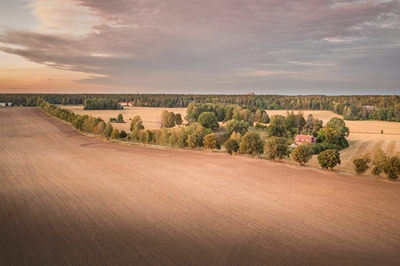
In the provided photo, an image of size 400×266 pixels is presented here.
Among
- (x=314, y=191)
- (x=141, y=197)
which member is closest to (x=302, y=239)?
(x=314, y=191)

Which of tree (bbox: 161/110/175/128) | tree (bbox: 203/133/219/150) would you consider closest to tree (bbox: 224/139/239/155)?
tree (bbox: 203/133/219/150)

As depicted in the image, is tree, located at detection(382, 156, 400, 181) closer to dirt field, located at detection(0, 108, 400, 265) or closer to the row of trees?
the row of trees

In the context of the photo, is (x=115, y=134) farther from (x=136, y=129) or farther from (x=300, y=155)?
(x=300, y=155)

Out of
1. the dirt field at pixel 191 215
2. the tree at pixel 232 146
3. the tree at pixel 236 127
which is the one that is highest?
the tree at pixel 236 127

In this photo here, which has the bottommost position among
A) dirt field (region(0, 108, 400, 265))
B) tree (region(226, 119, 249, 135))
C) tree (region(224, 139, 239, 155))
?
dirt field (region(0, 108, 400, 265))

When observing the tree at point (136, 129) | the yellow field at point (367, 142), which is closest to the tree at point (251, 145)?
the yellow field at point (367, 142)

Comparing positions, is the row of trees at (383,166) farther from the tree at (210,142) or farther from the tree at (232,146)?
the tree at (210,142)

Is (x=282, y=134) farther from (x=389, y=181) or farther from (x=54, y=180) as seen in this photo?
(x=54, y=180)
